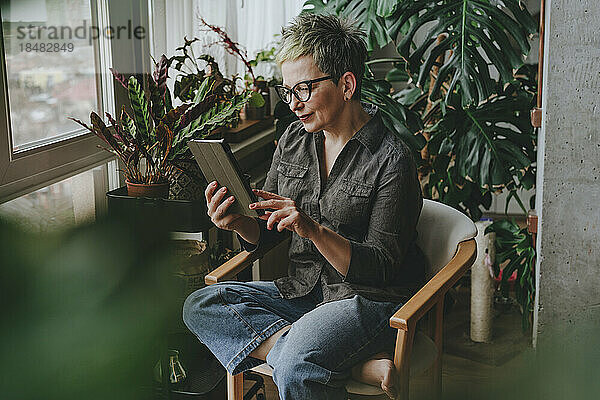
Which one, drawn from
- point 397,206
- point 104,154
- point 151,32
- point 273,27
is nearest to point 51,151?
point 104,154

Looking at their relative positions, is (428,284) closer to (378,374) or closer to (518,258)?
(378,374)

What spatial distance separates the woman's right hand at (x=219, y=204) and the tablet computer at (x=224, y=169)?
0.04ft

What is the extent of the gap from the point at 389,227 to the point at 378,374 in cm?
33

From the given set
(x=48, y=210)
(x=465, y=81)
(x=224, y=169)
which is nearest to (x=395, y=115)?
(x=465, y=81)

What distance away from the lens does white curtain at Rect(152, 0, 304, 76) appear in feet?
8.61

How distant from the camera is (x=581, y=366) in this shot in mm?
177

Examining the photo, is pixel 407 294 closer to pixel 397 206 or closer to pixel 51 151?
pixel 397 206

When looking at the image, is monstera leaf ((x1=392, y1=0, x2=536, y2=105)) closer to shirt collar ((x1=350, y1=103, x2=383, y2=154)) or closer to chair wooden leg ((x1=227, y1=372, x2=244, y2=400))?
shirt collar ((x1=350, y1=103, x2=383, y2=154))

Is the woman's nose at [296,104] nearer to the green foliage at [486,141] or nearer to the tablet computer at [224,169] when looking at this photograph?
the tablet computer at [224,169]

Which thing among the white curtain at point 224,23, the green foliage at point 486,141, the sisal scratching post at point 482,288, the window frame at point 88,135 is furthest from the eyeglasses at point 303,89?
the sisal scratching post at point 482,288

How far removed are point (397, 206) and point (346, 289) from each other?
22 cm

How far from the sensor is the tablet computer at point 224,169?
4.56 feet

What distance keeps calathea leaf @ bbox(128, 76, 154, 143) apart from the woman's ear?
0.55 m

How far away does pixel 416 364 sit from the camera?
1612mm
